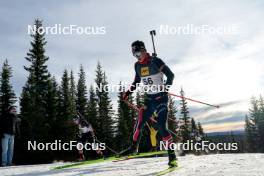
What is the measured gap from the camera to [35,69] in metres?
43.7

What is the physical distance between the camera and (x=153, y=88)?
25.6ft

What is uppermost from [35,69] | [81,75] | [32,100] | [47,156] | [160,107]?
[81,75]

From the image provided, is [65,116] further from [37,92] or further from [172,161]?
[172,161]

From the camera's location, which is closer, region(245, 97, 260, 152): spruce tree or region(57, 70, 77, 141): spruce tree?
region(57, 70, 77, 141): spruce tree

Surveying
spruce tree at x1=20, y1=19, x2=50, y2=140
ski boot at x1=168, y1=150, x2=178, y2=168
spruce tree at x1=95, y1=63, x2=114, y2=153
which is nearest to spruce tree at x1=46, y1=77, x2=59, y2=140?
spruce tree at x1=20, y1=19, x2=50, y2=140

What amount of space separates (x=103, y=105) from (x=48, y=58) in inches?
693

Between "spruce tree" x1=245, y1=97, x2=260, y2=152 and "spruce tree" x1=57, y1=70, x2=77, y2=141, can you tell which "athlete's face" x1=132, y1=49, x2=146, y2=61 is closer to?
"spruce tree" x1=57, y1=70, x2=77, y2=141

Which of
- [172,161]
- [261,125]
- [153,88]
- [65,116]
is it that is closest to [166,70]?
[153,88]

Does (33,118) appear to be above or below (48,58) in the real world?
below

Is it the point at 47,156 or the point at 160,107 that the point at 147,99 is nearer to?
the point at 160,107

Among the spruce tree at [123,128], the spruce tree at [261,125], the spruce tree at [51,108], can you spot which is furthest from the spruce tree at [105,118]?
the spruce tree at [261,125]

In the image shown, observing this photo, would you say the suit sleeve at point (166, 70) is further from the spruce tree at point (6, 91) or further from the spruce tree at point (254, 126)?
the spruce tree at point (254, 126)

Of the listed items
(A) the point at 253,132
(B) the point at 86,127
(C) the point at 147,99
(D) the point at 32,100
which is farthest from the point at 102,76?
(C) the point at 147,99

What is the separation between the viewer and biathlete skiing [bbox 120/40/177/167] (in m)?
7.53
